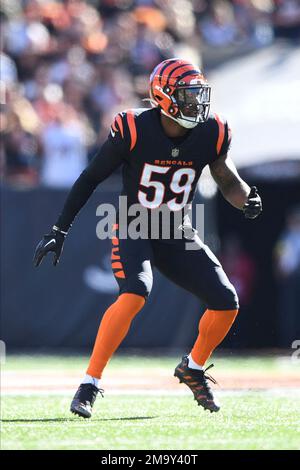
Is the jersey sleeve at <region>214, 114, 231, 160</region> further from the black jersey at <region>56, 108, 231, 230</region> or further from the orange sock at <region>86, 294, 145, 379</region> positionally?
the orange sock at <region>86, 294, 145, 379</region>

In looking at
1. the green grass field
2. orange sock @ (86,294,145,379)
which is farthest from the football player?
the green grass field

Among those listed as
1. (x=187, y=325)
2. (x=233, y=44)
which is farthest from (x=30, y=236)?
(x=233, y=44)

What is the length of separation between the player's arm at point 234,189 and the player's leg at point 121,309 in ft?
2.00

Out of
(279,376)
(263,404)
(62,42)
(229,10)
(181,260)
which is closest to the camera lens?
(181,260)

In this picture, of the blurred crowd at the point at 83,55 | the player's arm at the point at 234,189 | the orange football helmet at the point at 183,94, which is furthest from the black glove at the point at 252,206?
the blurred crowd at the point at 83,55

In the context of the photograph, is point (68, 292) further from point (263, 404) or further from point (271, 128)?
point (263, 404)

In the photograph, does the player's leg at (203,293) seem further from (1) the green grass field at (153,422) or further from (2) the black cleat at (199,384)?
(1) the green grass field at (153,422)

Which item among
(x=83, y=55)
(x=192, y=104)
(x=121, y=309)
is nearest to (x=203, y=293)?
(x=121, y=309)

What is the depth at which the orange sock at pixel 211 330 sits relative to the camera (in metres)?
5.88

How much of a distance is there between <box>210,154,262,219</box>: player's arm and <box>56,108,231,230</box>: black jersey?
8 cm

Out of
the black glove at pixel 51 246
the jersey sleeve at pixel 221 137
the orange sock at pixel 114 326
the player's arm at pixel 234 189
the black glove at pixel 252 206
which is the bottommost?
the orange sock at pixel 114 326

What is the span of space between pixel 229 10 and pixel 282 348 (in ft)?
17.6

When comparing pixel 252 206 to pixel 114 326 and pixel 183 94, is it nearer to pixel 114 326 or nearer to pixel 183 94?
pixel 183 94

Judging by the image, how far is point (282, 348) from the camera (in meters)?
11.0
